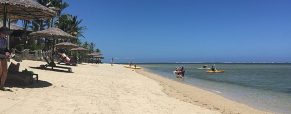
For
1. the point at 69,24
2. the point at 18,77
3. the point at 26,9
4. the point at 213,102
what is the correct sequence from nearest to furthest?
1. the point at 18,77
2. the point at 26,9
3. the point at 213,102
4. the point at 69,24

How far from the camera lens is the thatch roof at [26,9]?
36.5ft

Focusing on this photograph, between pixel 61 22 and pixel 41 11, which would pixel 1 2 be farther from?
pixel 61 22

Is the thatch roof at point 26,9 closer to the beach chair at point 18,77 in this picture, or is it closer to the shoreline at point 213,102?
the beach chair at point 18,77

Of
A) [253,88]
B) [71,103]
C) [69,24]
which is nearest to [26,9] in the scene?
[71,103]

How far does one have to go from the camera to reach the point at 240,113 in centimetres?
1259

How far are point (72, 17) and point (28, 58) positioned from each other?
2745cm

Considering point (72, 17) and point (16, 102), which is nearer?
point (16, 102)

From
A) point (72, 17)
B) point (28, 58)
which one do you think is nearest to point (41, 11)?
point (28, 58)

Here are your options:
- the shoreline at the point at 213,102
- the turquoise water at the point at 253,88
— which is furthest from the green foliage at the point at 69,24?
the shoreline at the point at 213,102

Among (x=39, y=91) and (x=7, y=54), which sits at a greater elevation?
→ (x=7, y=54)

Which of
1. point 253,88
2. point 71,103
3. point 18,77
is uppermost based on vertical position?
point 18,77

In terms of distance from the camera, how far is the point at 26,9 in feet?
39.9

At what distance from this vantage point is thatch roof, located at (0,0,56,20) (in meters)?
11.1

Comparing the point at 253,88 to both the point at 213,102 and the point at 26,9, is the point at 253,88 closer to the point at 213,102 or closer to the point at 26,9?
the point at 213,102
